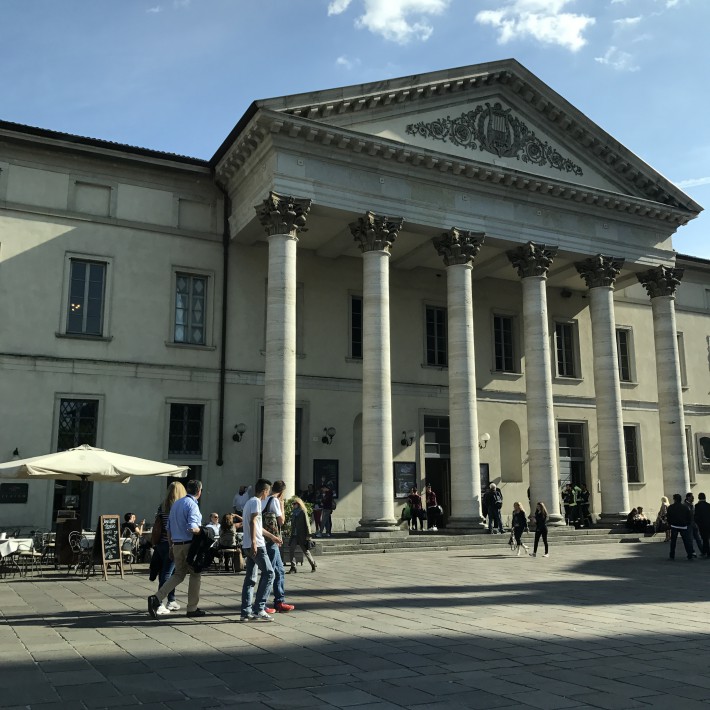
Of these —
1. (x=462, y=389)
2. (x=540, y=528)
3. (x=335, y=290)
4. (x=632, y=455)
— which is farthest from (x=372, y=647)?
(x=632, y=455)

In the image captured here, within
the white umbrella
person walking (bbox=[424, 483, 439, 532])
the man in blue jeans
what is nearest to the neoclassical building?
person walking (bbox=[424, 483, 439, 532])

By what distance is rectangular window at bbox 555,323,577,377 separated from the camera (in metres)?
31.0

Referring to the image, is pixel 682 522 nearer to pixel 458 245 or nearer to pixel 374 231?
pixel 458 245

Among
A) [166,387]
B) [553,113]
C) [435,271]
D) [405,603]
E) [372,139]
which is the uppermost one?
[553,113]

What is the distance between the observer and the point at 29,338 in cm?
2133

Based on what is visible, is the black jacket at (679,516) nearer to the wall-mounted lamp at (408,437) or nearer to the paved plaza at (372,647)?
the paved plaza at (372,647)

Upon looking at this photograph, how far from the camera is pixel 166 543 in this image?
10.5 m

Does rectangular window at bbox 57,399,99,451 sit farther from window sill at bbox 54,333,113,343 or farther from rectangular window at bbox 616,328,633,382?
rectangular window at bbox 616,328,633,382

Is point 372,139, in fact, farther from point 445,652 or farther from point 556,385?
point 445,652

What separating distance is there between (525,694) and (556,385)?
25.2m

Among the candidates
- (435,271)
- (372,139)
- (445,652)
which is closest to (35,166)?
(372,139)

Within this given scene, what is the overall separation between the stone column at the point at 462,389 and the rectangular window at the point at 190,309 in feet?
26.4

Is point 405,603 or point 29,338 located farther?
point 29,338

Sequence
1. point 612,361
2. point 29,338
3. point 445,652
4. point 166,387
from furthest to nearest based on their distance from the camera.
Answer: point 612,361 → point 166,387 → point 29,338 → point 445,652
